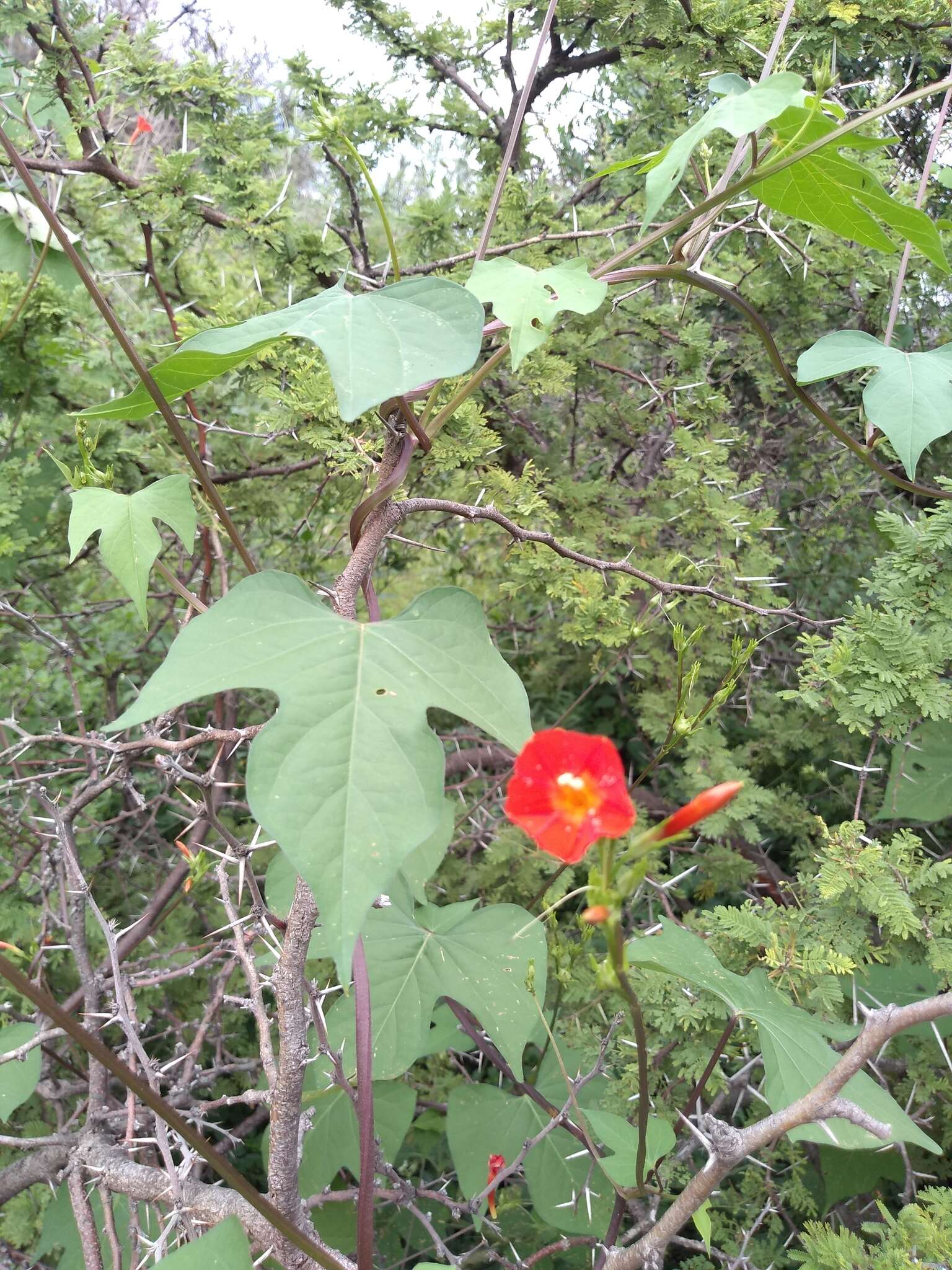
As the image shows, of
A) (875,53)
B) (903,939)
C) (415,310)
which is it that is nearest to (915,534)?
(903,939)

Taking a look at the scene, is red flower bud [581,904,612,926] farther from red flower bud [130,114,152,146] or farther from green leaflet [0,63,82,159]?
red flower bud [130,114,152,146]

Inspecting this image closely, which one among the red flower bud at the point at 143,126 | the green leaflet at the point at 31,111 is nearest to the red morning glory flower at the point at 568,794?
the green leaflet at the point at 31,111

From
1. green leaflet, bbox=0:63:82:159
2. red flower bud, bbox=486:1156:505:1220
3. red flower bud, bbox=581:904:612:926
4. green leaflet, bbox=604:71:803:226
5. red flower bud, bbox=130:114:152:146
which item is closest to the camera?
red flower bud, bbox=581:904:612:926

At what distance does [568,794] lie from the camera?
575 millimetres

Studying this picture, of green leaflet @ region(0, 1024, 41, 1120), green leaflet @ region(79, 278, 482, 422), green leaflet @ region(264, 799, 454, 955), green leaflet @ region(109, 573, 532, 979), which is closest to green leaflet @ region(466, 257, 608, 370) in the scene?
green leaflet @ region(79, 278, 482, 422)

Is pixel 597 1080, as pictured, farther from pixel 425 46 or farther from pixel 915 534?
pixel 425 46

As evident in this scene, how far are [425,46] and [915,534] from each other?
162 cm

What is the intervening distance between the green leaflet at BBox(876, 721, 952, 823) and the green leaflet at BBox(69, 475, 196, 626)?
3.43ft

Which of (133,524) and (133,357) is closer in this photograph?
(133,357)

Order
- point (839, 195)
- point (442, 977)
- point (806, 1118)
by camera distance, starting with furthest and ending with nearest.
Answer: point (442, 977) → point (839, 195) → point (806, 1118)

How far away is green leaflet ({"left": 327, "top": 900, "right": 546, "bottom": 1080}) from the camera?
90 centimetres

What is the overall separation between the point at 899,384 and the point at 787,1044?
2.49ft

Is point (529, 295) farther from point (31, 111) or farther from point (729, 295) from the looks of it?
point (31, 111)

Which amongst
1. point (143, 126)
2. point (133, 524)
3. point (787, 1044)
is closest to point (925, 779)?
point (787, 1044)
